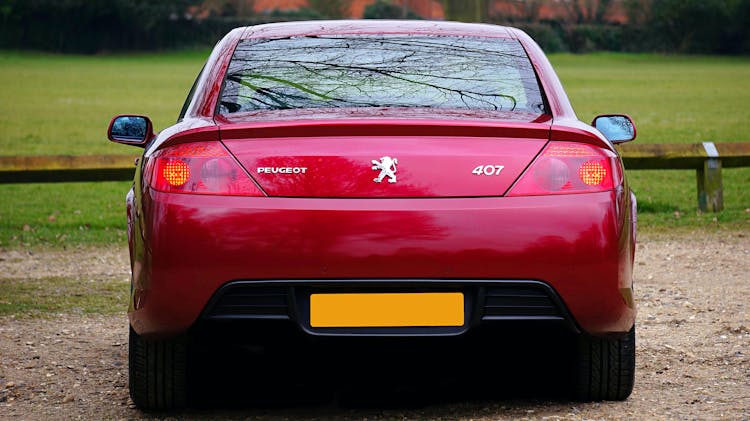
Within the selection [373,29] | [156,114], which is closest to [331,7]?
[156,114]

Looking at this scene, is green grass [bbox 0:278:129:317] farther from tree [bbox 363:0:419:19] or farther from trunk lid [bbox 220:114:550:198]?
tree [bbox 363:0:419:19]

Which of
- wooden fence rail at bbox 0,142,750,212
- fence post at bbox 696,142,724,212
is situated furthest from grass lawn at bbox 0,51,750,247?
wooden fence rail at bbox 0,142,750,212

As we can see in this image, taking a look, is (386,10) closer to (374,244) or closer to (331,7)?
(331,7)

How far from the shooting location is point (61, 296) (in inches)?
308

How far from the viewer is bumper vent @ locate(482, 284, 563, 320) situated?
157 inches

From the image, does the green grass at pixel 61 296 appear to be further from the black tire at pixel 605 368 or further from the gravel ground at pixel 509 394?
the black tire at pixel 605 368

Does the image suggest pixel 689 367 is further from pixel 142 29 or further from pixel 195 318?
pixel 142 29

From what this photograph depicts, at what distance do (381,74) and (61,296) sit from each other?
12.8 ft

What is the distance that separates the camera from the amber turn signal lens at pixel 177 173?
4023 mm

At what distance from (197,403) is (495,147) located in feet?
5.26

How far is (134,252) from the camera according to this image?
4.30 m

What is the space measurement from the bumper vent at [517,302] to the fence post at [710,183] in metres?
8.02

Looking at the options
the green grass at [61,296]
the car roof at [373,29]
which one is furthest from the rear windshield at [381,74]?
the green grass at [61,296]

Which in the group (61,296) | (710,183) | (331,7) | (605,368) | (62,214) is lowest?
(331,7)
